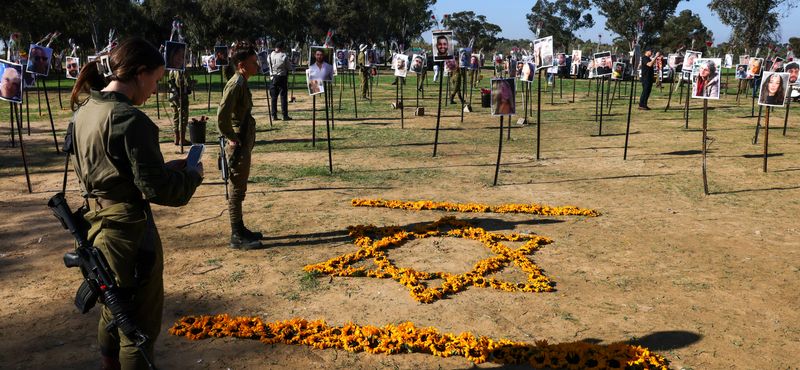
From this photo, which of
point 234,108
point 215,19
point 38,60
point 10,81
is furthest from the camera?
point 215,19

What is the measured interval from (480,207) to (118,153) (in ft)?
20.4

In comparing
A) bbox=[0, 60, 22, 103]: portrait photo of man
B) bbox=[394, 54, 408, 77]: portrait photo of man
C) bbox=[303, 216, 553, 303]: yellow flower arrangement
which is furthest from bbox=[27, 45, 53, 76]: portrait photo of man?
bbox=[394, 54, 408, 77]: portrait photo of man

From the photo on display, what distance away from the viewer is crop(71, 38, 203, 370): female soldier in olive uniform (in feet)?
8.95

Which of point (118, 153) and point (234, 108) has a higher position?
point (234, 108)

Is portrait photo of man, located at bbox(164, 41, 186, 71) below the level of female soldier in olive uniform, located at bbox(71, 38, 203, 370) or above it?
above

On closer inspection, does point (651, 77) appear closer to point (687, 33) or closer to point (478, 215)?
point (478, 215)

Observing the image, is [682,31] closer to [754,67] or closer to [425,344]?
[754,67]

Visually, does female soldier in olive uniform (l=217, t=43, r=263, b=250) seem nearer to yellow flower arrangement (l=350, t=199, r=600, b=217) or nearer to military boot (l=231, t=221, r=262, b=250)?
military boot (l=231, t=221, r=262, b=250)

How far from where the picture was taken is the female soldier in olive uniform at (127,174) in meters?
2.73

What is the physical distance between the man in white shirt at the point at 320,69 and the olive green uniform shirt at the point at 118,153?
8295 mm

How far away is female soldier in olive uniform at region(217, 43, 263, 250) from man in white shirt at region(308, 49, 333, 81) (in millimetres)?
4641

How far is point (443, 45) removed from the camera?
11.5 m

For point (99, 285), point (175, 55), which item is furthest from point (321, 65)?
point (99, 285)

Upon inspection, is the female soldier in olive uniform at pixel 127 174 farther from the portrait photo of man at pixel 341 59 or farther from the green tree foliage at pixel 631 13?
the green tree foliage at pixel 631 13
